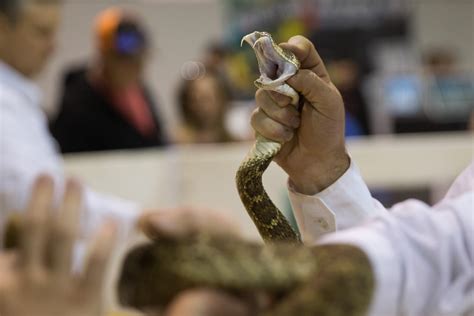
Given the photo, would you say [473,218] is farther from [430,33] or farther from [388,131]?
[430,33]

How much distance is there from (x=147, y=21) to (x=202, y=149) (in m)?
5.61

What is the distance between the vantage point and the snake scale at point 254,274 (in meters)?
0.78

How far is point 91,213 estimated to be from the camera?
2.37m

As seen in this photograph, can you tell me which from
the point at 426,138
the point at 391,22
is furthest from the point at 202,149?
the point at 391,22

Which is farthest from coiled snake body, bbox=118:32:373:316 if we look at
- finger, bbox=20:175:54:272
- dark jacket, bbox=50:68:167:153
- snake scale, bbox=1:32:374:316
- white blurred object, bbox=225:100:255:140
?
white blurred object, bbox=225:100:255:140

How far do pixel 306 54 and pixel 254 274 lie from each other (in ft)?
1.43

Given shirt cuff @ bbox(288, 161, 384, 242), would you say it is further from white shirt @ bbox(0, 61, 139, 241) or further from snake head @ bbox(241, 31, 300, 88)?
white shirt @ bbox(0, 61, 139, 241)

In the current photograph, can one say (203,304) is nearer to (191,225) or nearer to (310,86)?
(191,225)

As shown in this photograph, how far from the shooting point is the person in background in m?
3.87

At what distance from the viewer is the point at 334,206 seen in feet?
4.04

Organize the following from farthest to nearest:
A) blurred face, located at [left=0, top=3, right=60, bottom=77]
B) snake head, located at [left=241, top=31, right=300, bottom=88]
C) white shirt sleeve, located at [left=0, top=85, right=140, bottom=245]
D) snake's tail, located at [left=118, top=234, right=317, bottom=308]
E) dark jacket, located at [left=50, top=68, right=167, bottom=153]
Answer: dark jacket, located at [left=50, top=68, right=167, bottom=153] → blurred face, located at [left=0, top=3, right=60, bottom=77] → white shirt sleeve, located at [left=0, top=85, right=140, bottom=245] → snake head, located at [left=241, top=31, right=300, bottom=88] → snake's tail, located at [left=118, top=234, right=317, bottom=308]

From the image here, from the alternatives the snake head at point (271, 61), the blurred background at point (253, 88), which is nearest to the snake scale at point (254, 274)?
the snake head at point (271, 61)

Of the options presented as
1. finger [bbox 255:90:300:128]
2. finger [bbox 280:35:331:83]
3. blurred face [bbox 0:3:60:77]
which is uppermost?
finger [bbox 280:35:331:83]

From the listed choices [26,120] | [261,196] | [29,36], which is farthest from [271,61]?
[29,36]
